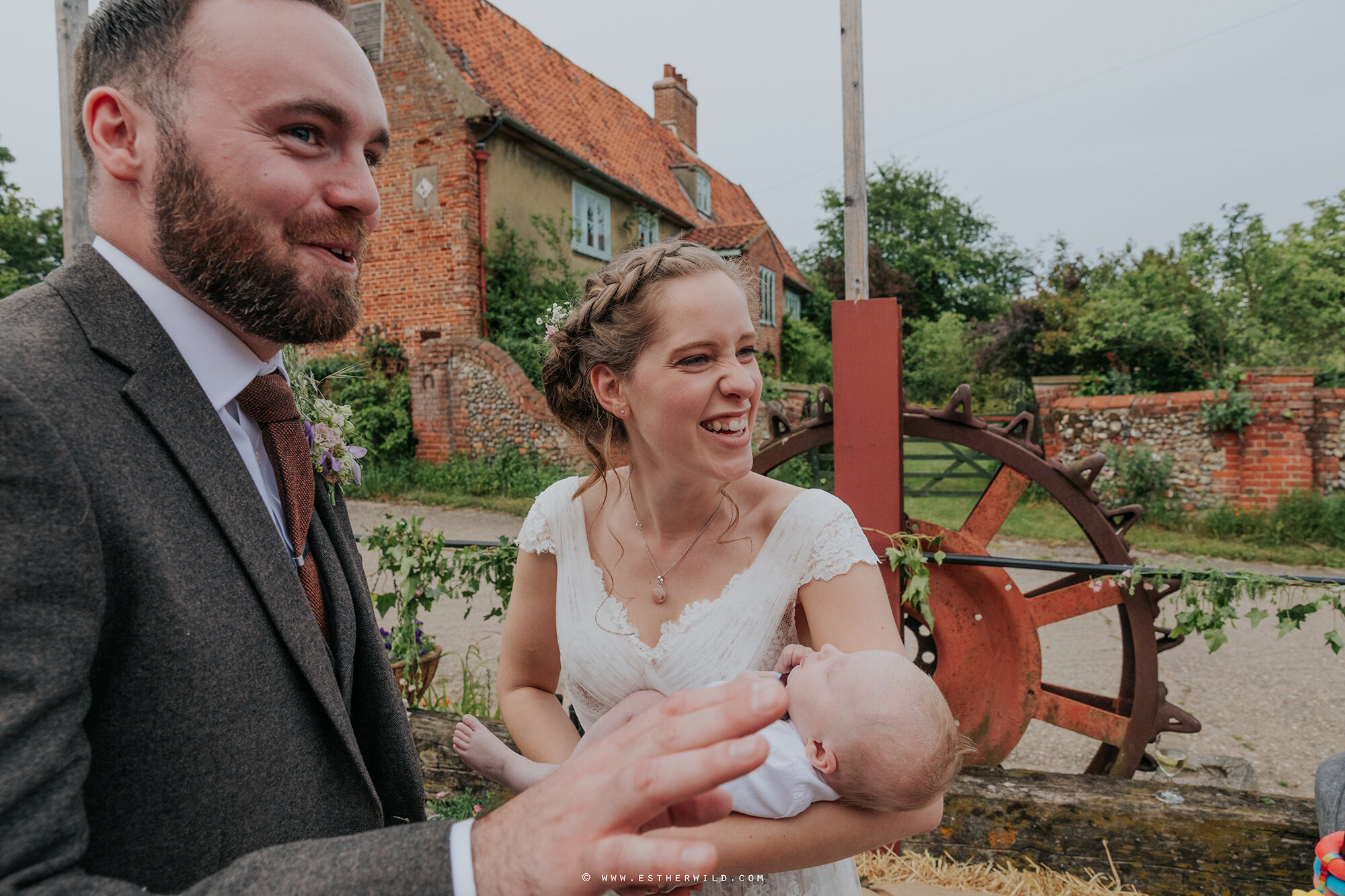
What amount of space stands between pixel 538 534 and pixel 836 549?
0.84 metres

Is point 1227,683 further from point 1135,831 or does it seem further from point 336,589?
point 336,589

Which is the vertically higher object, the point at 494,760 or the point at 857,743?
the point at 857,743

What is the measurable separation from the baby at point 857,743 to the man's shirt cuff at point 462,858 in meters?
0.71

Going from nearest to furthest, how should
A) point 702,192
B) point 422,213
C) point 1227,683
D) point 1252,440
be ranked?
point 1227,683, point 1252,440, point 422,213, point 702,192

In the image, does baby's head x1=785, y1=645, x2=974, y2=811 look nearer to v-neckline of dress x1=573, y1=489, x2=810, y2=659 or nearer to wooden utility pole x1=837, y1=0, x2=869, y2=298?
v-neckline of dress x1=573, y1=489, x2=810, y2=659

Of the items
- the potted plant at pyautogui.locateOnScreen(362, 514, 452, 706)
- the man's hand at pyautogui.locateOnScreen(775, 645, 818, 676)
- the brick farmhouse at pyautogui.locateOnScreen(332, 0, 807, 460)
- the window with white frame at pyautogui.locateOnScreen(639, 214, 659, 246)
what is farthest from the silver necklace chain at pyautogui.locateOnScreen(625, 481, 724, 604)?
the window with white frame at pyautogui.locateOnScreen(639, 214, 659, 246)

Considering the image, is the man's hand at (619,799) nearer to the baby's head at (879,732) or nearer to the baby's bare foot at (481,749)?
the baby's head at (879,732)

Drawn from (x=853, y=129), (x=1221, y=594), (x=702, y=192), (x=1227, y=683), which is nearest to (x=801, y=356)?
(x=702, y=192)

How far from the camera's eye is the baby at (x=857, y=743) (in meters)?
1.46

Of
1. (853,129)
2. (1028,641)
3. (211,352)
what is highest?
(853,129)

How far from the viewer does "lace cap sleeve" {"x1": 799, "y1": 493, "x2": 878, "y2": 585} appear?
5.95 ft

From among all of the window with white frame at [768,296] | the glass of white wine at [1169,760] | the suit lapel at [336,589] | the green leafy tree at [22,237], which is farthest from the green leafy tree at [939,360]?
the green leafy tree at [22,237]

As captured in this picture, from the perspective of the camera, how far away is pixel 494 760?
1.90 m

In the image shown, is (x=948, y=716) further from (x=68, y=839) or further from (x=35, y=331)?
(x=35, y=331)
